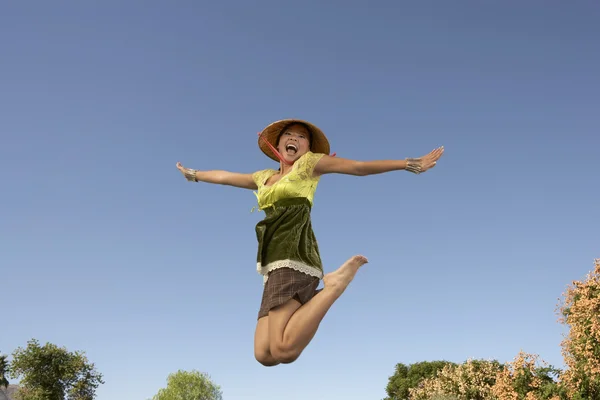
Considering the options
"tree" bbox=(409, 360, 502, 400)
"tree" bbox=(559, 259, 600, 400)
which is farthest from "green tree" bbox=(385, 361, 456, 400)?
"tree" bbox=(559, 259, 600, 400)

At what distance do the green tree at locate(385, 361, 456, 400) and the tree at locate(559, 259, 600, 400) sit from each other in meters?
33.5

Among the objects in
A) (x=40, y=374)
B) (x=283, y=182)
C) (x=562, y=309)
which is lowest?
(x=283, y=182)

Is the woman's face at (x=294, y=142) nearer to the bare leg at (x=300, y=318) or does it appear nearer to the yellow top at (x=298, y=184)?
the yellow top at (x=298, y=184)

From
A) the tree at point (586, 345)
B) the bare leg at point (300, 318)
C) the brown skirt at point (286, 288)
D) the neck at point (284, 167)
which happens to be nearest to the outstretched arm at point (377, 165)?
the neck at point (284, 167)

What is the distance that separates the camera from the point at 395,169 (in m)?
5.92

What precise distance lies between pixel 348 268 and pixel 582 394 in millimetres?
25498

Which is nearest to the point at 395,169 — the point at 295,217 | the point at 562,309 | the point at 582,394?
the point at 295,217

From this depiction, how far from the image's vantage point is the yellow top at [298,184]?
6.13 m

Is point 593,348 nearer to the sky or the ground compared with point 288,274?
nearer to the sky

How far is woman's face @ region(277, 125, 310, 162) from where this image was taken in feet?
21.5

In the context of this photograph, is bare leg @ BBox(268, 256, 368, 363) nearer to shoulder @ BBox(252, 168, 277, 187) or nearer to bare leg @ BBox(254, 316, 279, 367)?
bare leg @ BBox(254, 316, 279, 367)

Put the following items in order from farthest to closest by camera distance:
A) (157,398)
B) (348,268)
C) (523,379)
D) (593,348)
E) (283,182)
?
1. (157,398)
2. (523,379)
3. (593,348)
4. (283,182)
5. (348,268)

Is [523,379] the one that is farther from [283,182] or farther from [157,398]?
[157,398]

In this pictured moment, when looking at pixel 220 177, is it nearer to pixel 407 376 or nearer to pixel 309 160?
pixel 309 160
